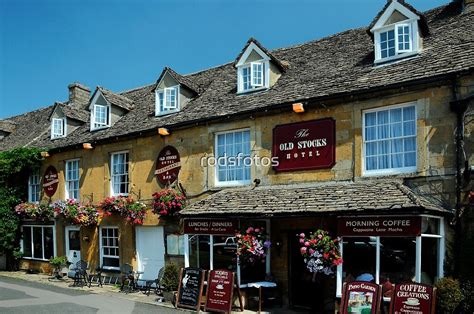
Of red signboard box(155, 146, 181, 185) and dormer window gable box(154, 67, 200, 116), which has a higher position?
dormer window gable box(154, 67, 200, 116)

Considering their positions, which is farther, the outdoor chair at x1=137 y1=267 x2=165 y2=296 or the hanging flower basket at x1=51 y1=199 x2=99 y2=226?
the hanging flower basket at x1=51 y1=199 x2=99 y2=226

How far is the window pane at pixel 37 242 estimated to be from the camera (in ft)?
76.7

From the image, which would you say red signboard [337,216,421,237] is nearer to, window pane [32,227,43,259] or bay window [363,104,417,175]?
bay window [363,104,417,175]

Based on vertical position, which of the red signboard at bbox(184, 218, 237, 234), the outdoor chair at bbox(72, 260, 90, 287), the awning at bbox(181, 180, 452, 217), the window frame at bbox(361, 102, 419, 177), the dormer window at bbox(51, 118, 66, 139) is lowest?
the outdoor chair at bbox(72, 260, 90, 287)

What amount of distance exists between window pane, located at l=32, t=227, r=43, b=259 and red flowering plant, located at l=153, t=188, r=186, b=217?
9.22 metres

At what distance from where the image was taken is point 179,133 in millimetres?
17594

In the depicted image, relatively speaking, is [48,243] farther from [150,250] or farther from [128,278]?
[128,278]

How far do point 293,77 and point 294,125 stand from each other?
242cm

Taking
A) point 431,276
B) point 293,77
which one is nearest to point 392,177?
point 431,276

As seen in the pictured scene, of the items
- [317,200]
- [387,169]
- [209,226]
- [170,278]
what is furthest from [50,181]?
[387,169]

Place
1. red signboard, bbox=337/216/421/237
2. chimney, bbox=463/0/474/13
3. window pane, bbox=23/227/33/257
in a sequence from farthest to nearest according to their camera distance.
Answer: window pane, bbox=23/227/33/257, chimney, bbox=463/0/474/13, red signboard, bbox=337/216/421/237

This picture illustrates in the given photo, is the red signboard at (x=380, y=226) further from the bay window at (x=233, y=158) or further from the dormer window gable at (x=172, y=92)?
the dormer window gable at (x=172, y=92)

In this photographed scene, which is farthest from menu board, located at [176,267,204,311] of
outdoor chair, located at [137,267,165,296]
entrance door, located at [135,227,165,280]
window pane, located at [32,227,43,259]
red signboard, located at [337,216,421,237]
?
window pane, located at [32,227,43,259]

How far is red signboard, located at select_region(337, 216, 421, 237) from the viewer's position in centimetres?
1067
